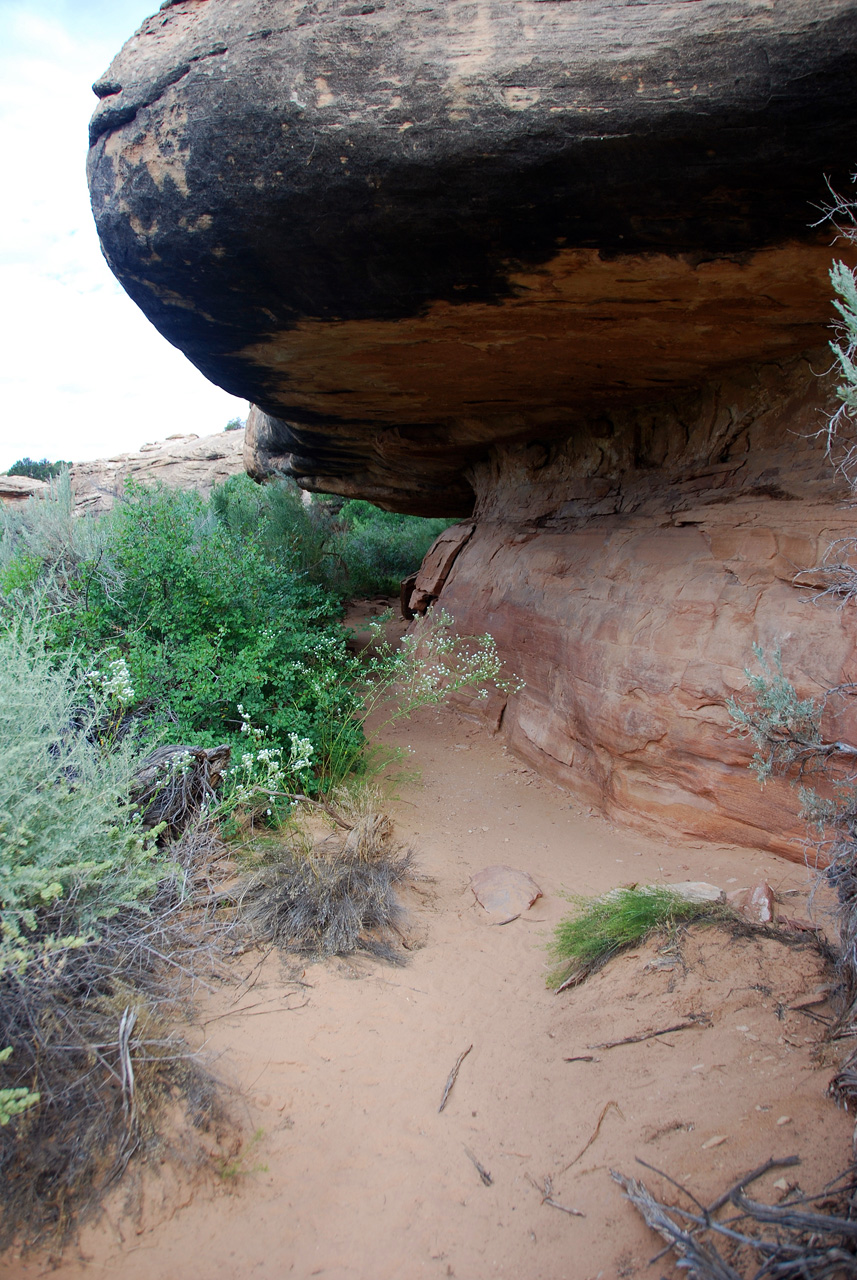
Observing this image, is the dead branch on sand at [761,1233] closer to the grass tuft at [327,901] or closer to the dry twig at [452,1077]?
the dry twig at [452,1077]

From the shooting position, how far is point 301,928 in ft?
8.74

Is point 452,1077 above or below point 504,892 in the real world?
above

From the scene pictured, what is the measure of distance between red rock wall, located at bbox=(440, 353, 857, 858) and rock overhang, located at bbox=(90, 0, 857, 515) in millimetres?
506

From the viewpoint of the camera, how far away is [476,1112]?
79.4 inches

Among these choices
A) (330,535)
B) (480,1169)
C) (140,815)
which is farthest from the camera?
(330,535)

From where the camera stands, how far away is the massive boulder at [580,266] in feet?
7.41

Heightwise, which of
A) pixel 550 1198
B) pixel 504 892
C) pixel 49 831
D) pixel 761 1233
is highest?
pixel 49 831

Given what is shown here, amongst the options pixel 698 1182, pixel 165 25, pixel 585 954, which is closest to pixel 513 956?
pixel 585 954

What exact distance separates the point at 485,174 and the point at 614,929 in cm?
283

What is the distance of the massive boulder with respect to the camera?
226 centimetres

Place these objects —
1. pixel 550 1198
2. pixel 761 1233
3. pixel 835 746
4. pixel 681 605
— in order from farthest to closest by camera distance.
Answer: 1. pixel 681 605
2. pixel 835 746
3. pixel 550 1198
4. pixel 761 1233

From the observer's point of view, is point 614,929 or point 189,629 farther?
point 189,629

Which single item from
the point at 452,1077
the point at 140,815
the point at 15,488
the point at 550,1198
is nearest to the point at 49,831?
the point at 140,815

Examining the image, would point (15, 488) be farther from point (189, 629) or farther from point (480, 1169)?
point (480, 1169)
